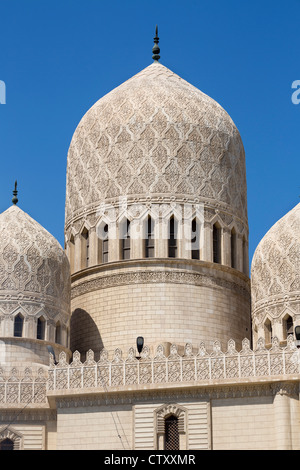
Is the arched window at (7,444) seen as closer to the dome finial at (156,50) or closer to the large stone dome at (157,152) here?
the large stone dome at (157,152)

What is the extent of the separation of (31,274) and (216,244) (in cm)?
541

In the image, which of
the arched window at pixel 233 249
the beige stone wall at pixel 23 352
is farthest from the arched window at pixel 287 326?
the beige stone wall at pixel 23 352

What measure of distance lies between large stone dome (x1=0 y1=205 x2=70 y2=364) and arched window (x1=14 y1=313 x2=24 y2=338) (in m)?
0.03

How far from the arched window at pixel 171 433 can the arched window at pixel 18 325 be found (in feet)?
15.4

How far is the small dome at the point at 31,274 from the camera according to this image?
3136cm

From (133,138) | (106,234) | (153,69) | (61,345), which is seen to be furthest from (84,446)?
(153,69)

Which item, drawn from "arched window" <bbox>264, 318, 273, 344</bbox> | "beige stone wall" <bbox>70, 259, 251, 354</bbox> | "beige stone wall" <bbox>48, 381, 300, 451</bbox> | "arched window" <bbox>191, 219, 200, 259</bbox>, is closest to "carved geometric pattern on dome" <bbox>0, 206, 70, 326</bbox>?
"beige stone wall" <bbox>70, 259, 251, 354</bbox>

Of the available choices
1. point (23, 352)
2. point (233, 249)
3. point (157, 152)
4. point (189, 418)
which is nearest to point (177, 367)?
point (189, 418)

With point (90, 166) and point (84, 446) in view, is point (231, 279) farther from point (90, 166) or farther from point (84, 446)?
point (84, 446)

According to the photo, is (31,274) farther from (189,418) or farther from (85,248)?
(189,418)

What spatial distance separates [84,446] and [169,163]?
28.5 feet

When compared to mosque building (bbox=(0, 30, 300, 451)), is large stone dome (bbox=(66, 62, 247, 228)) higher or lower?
higher

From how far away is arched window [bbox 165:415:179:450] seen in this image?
93.5 feet

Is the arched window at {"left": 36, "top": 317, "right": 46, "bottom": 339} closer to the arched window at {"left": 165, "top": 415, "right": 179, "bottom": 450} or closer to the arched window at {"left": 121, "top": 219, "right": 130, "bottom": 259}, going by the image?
the arched window at {"left": 121, "top": 219, "right": 130, "bottom": 259}
